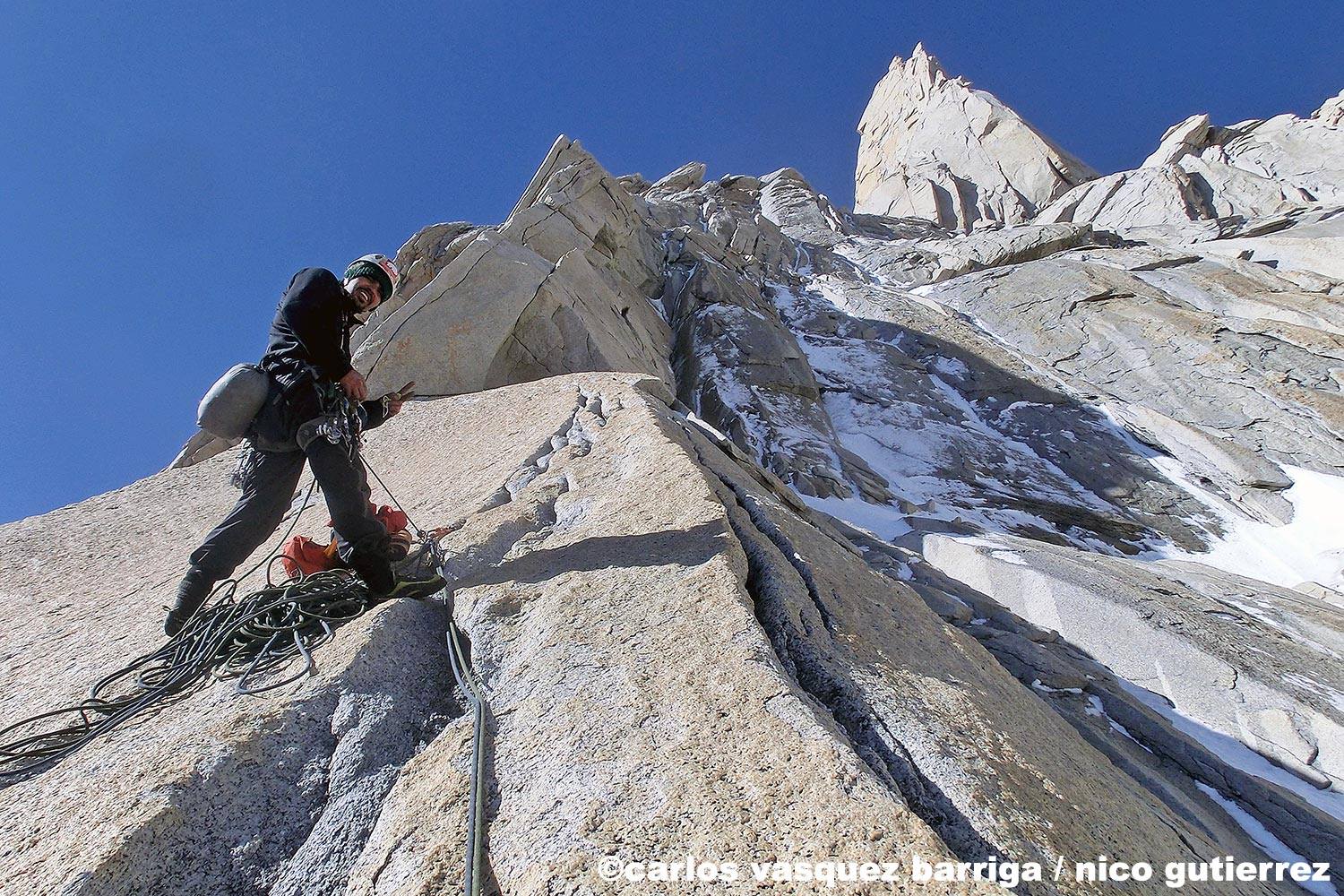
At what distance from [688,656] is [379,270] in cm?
296

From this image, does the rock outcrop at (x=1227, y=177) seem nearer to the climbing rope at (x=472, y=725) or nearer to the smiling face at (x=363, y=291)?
the smiling face at (x=363, y=291)

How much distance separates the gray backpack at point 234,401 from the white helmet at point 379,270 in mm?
797

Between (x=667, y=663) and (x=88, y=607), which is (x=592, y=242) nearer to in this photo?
(x=88, y=607)

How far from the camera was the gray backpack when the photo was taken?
329cm

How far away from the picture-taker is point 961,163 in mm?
58500

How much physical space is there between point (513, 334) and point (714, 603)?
958 centimetres

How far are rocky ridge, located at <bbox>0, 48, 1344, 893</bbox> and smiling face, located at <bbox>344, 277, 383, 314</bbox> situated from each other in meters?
1.58

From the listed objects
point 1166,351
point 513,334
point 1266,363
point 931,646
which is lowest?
point 1266,363

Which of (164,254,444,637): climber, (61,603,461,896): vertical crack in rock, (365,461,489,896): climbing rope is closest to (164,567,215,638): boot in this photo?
(164,254,444,637): climber

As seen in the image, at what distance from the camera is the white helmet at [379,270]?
3.73 meters

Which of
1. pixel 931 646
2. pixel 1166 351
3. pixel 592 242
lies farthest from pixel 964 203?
pixel 931 646

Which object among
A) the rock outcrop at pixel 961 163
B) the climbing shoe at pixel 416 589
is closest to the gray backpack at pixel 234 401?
the climbing shoe at pixel 416 589

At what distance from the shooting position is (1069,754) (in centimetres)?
307

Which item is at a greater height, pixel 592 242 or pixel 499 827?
pixel 592 242
